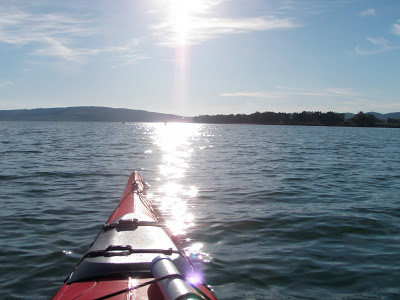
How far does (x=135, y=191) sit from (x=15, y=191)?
5898mm

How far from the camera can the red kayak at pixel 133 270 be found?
3150 mm

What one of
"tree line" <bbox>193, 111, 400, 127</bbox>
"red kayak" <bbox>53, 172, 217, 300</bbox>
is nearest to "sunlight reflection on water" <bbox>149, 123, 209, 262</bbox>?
"red kayak" <bbox>53, 172, 217, 300</bbox>

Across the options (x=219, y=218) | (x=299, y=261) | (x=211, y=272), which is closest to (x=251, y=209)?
(x=219, y=218)

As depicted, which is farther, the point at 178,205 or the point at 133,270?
the point at 178,205

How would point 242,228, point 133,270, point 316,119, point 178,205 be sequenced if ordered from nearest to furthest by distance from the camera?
1. point 133,270
2. point 242,228
3. point 178,205
4. point 316,119

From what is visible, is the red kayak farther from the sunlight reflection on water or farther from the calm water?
the sunlight reflection on water

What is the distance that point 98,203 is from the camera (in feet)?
32.3

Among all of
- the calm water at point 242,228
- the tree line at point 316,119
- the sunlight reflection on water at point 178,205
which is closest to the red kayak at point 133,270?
the calm water at point 242,228

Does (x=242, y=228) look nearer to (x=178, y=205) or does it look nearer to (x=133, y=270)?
(x=178, y=205)

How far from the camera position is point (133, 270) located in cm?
369

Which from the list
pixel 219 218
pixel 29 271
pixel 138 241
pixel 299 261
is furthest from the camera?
pixel 219 218

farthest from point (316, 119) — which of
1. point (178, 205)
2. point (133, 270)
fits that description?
point (133, 270)

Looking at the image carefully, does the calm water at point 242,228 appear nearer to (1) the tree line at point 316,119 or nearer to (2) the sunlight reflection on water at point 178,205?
(2) the sunlight reflection on water at point 178,205

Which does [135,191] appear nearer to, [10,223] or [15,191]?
[10,223]
